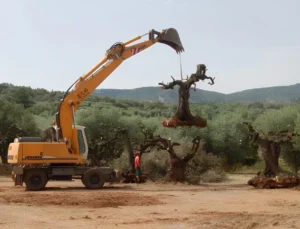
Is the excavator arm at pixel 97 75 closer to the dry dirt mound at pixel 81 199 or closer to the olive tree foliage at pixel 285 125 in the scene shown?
the dry dirt mound at pixel 81 199

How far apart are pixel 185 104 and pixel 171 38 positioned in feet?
10.3

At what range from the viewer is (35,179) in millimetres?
22203

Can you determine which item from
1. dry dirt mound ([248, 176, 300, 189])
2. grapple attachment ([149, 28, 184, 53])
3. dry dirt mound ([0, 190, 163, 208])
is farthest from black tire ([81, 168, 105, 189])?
dry dirt mound ([248, 176, 300, 189])

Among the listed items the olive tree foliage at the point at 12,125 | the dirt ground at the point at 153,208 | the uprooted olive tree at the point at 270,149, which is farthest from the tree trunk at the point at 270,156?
the olive tree foliage at the point at 12,125

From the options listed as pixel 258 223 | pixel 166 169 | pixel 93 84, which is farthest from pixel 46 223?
pixel 166 169

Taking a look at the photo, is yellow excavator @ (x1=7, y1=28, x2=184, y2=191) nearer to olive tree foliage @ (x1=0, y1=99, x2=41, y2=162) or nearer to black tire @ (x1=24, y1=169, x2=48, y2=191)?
black tire @ (x1=24, y1=169, x2=48, y2=191)

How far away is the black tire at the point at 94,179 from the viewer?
22.8 meters

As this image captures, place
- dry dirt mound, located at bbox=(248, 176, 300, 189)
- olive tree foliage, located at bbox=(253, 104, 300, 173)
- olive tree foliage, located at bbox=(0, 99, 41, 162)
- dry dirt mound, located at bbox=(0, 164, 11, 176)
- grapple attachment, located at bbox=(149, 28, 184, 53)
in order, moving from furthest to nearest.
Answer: olive tree foliage, located at bbox=(0, 99, 41, 162), dry dirt mound, located at bbox=(0, 164, 11, 176), olive tree foliage, located at bbox=(253, 104, 300, 173), grapple attachment, located at bbox=(149, 28, 184, 53), dry dirt mound, located at bbox=(248, 176, 300, 189)

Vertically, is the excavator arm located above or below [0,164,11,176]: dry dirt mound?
above

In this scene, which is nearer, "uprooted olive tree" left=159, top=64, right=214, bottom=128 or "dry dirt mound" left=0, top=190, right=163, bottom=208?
"dry dirt mound" left=0, top=190, right=163, bottom=208

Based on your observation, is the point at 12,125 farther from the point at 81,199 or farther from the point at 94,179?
the point at 81,199

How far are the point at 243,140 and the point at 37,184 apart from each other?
21598 millimetres

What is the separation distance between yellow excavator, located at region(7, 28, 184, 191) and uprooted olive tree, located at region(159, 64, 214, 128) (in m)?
1.42

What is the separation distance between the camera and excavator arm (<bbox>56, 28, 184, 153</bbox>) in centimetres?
2289
